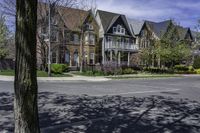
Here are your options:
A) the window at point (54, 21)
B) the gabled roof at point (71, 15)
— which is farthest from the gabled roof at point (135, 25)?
the window at point (54, 21)

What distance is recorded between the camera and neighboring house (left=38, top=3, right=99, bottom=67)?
36597 mm

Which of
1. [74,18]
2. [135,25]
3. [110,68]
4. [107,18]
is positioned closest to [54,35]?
[74,18]

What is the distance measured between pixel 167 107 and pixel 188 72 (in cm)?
4059

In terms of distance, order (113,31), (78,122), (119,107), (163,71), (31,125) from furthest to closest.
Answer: (113,31), (163,71), (119,107), (78,122), (31,125)

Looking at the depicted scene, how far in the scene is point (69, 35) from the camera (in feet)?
156

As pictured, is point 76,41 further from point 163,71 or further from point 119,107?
point 119,107

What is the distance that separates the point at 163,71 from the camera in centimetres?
4875

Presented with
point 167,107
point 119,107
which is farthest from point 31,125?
point 167,107

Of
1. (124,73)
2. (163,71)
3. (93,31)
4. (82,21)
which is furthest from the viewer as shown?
(93,31)

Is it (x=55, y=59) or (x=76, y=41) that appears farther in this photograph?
(x=76, y=41)

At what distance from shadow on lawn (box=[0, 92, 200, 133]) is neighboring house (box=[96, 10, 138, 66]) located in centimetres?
4043

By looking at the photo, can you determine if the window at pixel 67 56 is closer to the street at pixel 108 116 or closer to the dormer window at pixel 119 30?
the dormer window at pixel 119 30

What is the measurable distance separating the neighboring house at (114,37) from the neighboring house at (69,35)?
1.75 m

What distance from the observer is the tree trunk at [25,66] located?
414 cm
